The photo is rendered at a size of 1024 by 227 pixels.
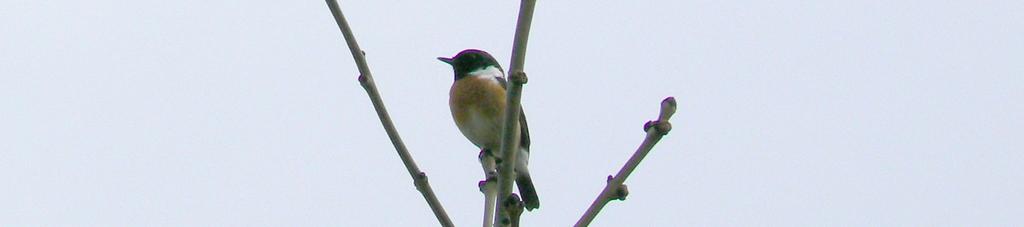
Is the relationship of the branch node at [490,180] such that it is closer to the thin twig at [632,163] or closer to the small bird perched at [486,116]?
the thin twig at [632,163]

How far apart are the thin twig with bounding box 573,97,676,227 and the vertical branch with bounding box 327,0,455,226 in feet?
1.04

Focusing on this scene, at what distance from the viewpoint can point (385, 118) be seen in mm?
2752

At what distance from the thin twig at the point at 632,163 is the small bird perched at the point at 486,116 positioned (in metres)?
3.11

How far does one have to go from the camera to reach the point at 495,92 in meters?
6.17

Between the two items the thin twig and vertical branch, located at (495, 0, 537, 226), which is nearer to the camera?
vertical branch, located at (495, 0, 537, 226)

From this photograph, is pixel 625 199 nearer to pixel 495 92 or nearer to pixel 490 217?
pixel 490 217

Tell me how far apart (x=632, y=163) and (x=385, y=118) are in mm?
546

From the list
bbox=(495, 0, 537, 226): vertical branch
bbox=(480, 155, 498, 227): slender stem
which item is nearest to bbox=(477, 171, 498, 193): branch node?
bbox=(480, 155, 498, 227): slender stem

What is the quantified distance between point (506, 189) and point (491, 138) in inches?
129

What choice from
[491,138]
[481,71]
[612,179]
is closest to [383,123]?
[612,179]

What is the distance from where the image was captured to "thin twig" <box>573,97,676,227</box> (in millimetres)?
2510

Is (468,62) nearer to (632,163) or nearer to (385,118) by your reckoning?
(385,118)

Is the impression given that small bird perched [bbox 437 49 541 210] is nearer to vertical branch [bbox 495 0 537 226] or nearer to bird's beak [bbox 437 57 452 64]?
bird's beak [bbox 437 57 452 64]

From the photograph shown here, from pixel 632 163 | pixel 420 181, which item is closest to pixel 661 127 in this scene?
pixel 632 163
